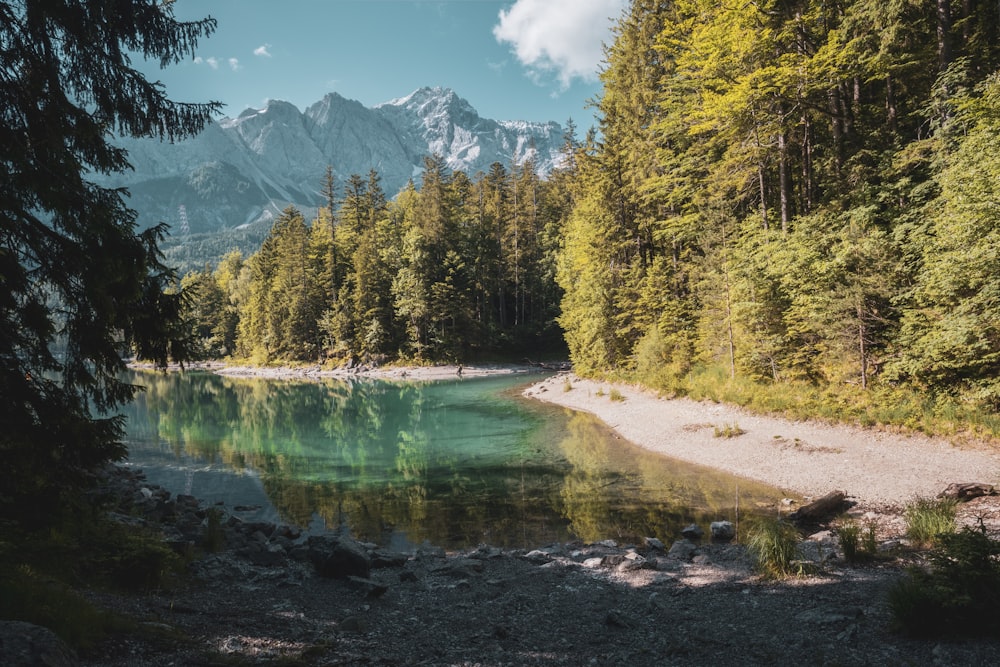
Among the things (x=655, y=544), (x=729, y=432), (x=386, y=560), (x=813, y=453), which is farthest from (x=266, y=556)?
(x=729, y=432)

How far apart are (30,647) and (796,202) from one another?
27.8m

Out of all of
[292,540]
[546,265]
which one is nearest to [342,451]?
[292,540]

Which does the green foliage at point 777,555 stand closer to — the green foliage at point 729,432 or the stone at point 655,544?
the stone at point 655,544

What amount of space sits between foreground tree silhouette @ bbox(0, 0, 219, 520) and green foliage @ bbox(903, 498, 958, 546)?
12.1 meters

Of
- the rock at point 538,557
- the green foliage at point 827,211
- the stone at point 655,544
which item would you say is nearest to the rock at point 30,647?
the rock at point 538,557

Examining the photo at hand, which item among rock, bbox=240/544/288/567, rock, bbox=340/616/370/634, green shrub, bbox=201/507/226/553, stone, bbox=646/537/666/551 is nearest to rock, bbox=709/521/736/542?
stone, bbox=646/537/666/551

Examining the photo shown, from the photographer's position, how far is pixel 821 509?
428 inches

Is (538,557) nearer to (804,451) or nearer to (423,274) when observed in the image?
(804,451)

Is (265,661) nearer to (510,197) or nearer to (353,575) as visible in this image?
(353,575)

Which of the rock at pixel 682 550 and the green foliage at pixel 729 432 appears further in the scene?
the green foliage at pixel 729 432

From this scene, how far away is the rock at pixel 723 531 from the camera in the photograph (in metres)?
10.6

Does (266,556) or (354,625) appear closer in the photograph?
(354,625)

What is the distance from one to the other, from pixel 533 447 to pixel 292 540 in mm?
11127

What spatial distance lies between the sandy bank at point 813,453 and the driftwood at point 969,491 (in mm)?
616
